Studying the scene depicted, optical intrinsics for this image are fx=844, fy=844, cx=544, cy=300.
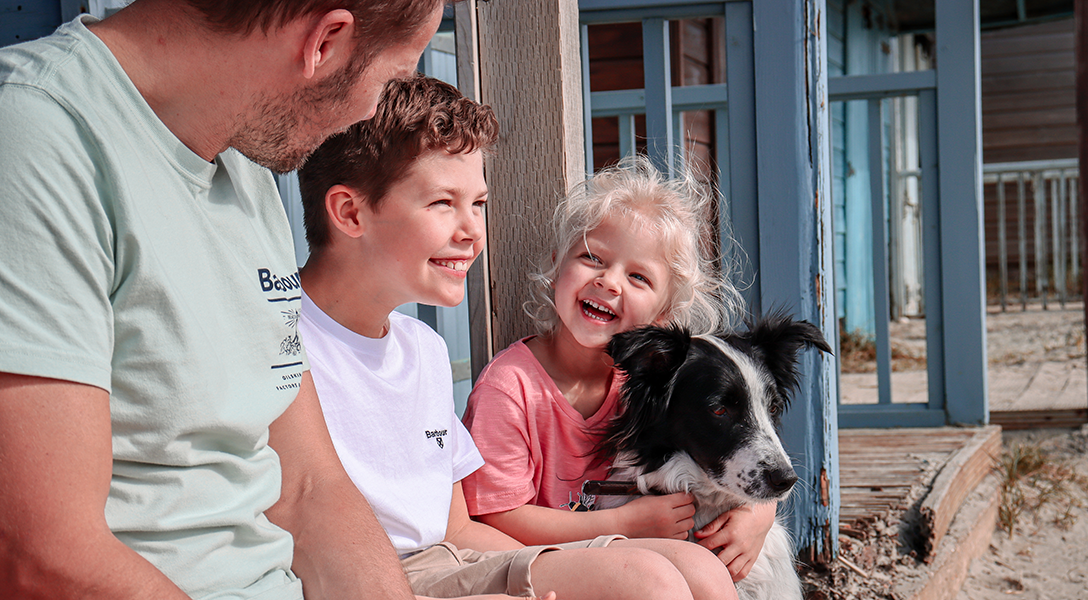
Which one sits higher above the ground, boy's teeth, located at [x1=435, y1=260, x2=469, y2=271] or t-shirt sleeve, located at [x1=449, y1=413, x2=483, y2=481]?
boy's teeth, located at [x1=435, y1=260, x2=469, y2=271]

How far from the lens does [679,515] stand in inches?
70.2

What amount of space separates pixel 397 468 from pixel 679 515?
608mm

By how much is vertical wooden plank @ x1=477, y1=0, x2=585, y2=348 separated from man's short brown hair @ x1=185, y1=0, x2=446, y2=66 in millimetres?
865

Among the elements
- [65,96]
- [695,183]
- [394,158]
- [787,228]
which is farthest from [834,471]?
[65,96]

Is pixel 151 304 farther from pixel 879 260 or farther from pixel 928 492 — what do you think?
pixel 879 260

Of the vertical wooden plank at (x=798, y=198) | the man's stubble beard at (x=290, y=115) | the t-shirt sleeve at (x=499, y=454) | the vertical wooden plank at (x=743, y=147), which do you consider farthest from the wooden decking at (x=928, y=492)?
the man's stubble beard at (x=290, y=115)

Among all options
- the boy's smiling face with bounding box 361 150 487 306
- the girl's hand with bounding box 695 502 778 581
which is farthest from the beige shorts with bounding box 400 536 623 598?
the boy's smiling face with bounding box 361 150 487 306

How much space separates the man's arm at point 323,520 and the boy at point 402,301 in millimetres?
222

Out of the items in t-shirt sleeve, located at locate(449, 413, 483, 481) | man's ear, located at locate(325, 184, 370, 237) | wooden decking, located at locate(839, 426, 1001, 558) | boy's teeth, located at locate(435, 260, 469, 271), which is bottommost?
wooden decking, located at locate(839, 426, 1001, 558)

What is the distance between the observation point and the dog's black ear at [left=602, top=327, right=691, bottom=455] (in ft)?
5.77

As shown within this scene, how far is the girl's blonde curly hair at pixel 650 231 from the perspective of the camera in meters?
1.97

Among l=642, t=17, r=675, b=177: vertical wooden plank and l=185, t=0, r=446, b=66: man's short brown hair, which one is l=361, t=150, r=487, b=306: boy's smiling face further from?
l=642, t=17, r=675, b=177: vertical wooden plank

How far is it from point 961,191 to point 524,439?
9.82 ft

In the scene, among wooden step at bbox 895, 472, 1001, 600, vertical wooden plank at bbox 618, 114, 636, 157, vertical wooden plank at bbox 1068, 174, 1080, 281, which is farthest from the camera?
vertical wooden plank at bbox 1068, 174, 1080, 281
